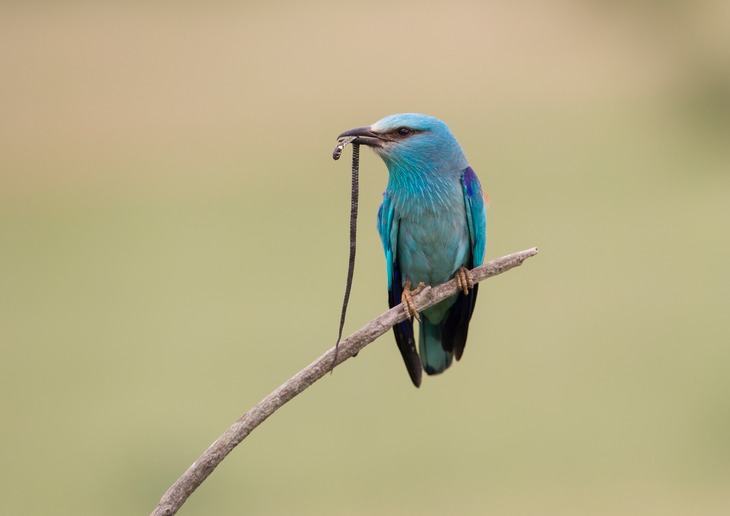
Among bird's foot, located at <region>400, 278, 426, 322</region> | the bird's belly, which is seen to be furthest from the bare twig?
the bird's belly

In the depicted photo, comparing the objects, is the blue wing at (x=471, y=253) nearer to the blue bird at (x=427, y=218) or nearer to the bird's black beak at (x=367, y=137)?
the blue bird at (x=427, y=218)

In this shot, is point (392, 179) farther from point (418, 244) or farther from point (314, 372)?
point (314, 372)

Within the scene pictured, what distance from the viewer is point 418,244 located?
4.70 ft

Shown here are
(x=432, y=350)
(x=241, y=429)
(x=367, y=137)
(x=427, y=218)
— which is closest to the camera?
(x=241, y=429)

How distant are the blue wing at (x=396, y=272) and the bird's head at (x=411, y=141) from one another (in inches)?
4.4

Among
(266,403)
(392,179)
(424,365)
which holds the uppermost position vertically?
(392,179)

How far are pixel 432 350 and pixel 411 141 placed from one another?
0.45m

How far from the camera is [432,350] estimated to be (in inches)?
61.2

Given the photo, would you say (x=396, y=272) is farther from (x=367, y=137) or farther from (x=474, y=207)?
(x=367, y=137)

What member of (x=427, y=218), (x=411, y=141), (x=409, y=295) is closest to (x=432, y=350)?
(x=409, y=295)

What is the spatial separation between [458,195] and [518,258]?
33 centimetres

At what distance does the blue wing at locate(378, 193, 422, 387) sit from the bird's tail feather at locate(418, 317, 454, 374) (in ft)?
0.20

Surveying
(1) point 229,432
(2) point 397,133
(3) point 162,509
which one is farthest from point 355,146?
(3) point 162,509

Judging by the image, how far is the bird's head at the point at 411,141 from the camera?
Answer: 1.31m
